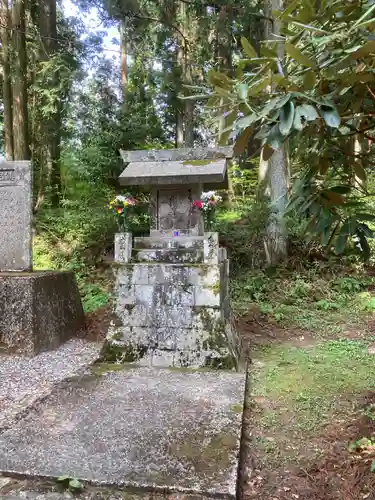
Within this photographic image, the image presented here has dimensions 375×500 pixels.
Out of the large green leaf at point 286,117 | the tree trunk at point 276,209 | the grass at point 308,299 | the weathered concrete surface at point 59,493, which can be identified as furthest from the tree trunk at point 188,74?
the weathered concrete surface at point 59,493

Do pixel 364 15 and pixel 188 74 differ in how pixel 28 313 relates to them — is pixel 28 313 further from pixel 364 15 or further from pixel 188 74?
pixel 188 74

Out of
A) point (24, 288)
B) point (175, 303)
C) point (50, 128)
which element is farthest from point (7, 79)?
point (175, 303)

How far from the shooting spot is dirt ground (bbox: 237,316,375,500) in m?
2.33

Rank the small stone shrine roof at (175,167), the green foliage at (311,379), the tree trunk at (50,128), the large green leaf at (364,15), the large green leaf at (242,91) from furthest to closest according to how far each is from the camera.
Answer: the tree trunk at (50,128) < the small stone shrine roof at (175,167) < the green foliage at (311,379) < the large green leaf at (242,91) < the large green leaf at (364,15)

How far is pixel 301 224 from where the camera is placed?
915 cm

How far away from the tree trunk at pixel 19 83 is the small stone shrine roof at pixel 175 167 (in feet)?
14.8

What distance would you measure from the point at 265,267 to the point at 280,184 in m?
1.83

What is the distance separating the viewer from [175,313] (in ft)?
15.1

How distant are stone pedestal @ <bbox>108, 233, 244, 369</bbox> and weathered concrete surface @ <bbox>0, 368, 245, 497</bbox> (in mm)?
581

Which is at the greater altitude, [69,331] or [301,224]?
[301,224]

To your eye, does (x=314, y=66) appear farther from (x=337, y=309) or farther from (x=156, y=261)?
(x=337, y=309)

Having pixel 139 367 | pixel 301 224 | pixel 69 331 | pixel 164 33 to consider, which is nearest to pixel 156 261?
pixel 139 367

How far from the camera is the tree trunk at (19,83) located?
8789 mm

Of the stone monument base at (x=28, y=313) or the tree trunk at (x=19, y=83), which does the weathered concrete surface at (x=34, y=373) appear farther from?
the tree trunk at (x=19, y=83)
